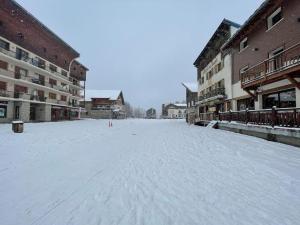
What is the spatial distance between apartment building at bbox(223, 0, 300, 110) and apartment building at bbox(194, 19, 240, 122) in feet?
10.5

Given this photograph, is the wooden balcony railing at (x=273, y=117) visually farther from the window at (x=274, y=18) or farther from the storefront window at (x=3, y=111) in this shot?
the storefront window at (x=3, y=111)

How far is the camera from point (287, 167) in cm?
613

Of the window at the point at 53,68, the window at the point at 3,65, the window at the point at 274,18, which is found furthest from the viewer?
the window at the point at 53,68

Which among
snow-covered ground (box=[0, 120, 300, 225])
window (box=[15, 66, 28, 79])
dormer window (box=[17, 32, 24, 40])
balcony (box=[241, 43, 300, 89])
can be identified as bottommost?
snow-covered ground (box=[0, 120, 300, 225])

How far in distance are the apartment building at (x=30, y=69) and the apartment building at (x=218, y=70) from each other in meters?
27.8

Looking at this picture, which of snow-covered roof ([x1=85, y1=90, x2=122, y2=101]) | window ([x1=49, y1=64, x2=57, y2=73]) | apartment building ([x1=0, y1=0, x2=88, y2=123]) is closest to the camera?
apartment building ([x1=0, y1=0, x2=88, y2=123])

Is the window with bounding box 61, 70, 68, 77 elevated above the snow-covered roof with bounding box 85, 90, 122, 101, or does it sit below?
above

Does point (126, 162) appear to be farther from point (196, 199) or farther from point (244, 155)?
point (244, 155)

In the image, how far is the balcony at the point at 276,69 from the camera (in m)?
10.4

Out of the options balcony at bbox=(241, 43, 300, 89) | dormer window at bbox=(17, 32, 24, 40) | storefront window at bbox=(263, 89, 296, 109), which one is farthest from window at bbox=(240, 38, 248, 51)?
dormer window at bbox=(17, 32, 24, 40)

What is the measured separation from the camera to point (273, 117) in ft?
34.9

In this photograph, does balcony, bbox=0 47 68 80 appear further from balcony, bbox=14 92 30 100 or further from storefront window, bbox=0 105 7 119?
storefront window, bbox=0 105 7 119

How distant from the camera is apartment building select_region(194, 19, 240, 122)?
23297 mm

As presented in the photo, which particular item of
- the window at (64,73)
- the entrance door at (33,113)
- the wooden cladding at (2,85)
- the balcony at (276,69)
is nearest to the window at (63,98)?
the window at (64,73)
